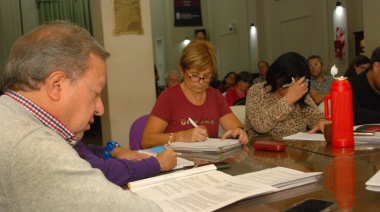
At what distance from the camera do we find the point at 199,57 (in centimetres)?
235

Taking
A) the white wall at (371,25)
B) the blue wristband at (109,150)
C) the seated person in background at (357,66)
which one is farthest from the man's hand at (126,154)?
the white wall at (371,25)

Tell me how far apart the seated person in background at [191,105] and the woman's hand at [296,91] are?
12.4 inches

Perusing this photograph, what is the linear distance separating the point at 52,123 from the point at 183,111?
4.98 ft

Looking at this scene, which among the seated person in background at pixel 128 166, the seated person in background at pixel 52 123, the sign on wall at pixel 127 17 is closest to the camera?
the seated person in background at pixel 52 123

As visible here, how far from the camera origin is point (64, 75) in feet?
2.90

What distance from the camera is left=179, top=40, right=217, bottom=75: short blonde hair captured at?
2346 mm

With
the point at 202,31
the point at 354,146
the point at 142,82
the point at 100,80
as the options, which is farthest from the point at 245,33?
the point at 100,80

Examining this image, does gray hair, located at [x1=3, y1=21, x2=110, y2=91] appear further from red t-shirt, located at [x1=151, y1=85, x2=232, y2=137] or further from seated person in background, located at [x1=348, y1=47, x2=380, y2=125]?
seated person in background, located at [x1=348, y1=47, x2=380, y2=125]

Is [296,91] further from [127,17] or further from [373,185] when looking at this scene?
[127,17]

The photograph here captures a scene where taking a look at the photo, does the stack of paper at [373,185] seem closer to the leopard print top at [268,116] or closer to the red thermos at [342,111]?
the red thermos at [342,111]

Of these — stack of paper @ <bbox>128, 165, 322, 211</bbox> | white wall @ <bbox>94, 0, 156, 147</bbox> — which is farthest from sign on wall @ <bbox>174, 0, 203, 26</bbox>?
stack of paper @ <bbox>128, 165, 322, 211</bbox>

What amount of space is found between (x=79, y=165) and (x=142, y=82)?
3718 millimetres

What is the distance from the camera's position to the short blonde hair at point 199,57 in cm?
235

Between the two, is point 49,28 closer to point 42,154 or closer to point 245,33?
point 42,154
